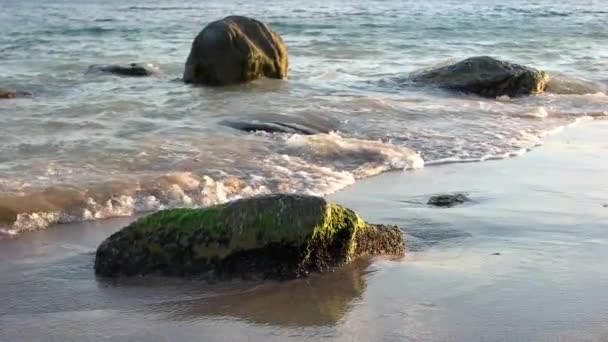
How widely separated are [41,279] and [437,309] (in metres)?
1.79

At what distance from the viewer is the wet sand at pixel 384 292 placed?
3238 mm

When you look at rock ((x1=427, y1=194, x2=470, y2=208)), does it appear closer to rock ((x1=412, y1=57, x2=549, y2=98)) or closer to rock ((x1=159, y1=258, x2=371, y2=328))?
rock ((x1=159, y1=258, x2=371, y2=328))

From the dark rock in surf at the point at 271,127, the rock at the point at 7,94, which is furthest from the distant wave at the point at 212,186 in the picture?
the rock at the point at 7,94

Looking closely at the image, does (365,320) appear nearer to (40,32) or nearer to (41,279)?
(41,279)

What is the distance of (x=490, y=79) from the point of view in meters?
11.2

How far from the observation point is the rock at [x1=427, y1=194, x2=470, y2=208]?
5449mm

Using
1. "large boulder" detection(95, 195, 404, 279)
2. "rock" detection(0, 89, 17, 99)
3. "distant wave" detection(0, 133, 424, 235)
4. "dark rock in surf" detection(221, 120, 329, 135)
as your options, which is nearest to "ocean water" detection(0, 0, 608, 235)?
"distant wave" detection(0, 133, 424, 235)

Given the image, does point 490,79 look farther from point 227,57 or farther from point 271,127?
point 271,127

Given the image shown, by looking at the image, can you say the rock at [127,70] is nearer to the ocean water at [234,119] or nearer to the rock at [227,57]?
the ocean water at [234,119]

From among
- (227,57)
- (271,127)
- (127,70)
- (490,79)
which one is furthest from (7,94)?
(490,79)

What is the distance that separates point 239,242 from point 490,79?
7972 millimetres

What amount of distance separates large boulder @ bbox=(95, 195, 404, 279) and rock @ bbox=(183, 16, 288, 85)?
761 cm

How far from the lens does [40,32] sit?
2188 centimetres

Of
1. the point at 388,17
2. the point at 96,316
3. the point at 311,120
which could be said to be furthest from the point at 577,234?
the point at 388,17
